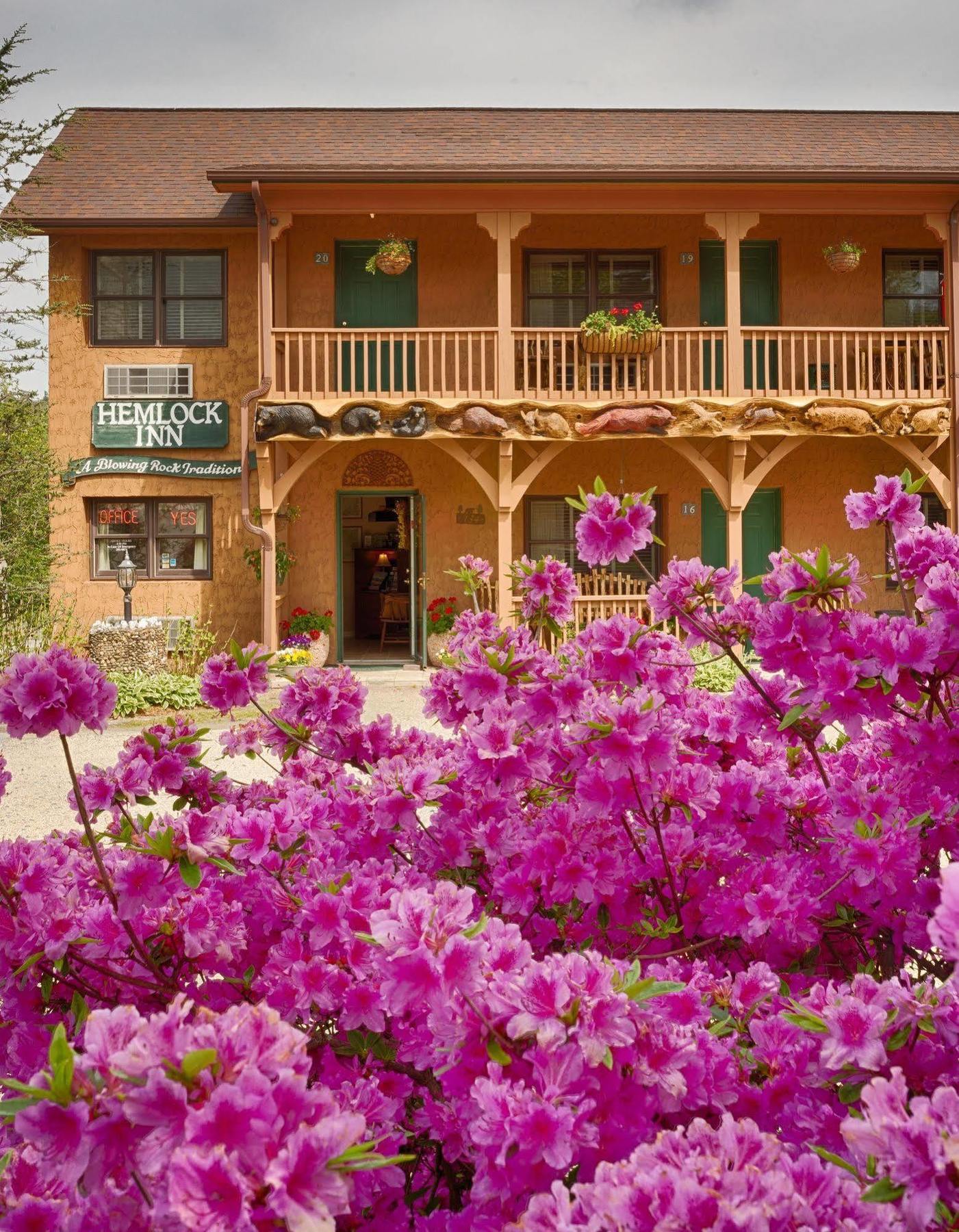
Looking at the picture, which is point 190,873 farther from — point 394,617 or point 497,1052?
point 394,617

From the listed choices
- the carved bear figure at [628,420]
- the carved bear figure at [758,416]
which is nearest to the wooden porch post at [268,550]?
the carved bear figure at [628,420]

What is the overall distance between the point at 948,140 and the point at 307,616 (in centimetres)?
1405

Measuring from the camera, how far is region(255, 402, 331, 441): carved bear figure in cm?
1438

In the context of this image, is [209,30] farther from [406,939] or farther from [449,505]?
[406,939]

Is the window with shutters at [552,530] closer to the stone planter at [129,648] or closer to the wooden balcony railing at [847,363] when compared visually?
the wooden balcony railing at [847,363]

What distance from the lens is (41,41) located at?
14.1 m

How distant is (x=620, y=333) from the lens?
14.6m

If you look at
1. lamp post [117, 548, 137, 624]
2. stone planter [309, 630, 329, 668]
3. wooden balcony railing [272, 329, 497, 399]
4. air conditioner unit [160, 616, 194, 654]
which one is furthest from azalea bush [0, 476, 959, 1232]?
air conditioner unit [160, 616, 194, 654]

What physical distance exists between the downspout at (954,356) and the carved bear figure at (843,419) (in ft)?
4.15

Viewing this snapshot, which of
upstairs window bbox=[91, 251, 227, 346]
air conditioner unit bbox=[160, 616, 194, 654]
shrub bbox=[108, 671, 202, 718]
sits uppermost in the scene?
upstairs window bbox=[91, 251, 227, 346]

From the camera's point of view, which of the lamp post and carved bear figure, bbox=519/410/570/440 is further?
the lamp post

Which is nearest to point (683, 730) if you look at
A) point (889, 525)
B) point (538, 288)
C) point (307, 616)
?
point (889, 525)

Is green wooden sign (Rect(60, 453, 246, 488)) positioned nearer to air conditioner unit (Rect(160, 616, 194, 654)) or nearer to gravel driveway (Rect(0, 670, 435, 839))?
air conditioner unit (Rect(160, 616, 194, 654))

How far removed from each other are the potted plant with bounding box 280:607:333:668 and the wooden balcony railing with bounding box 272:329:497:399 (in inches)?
132
